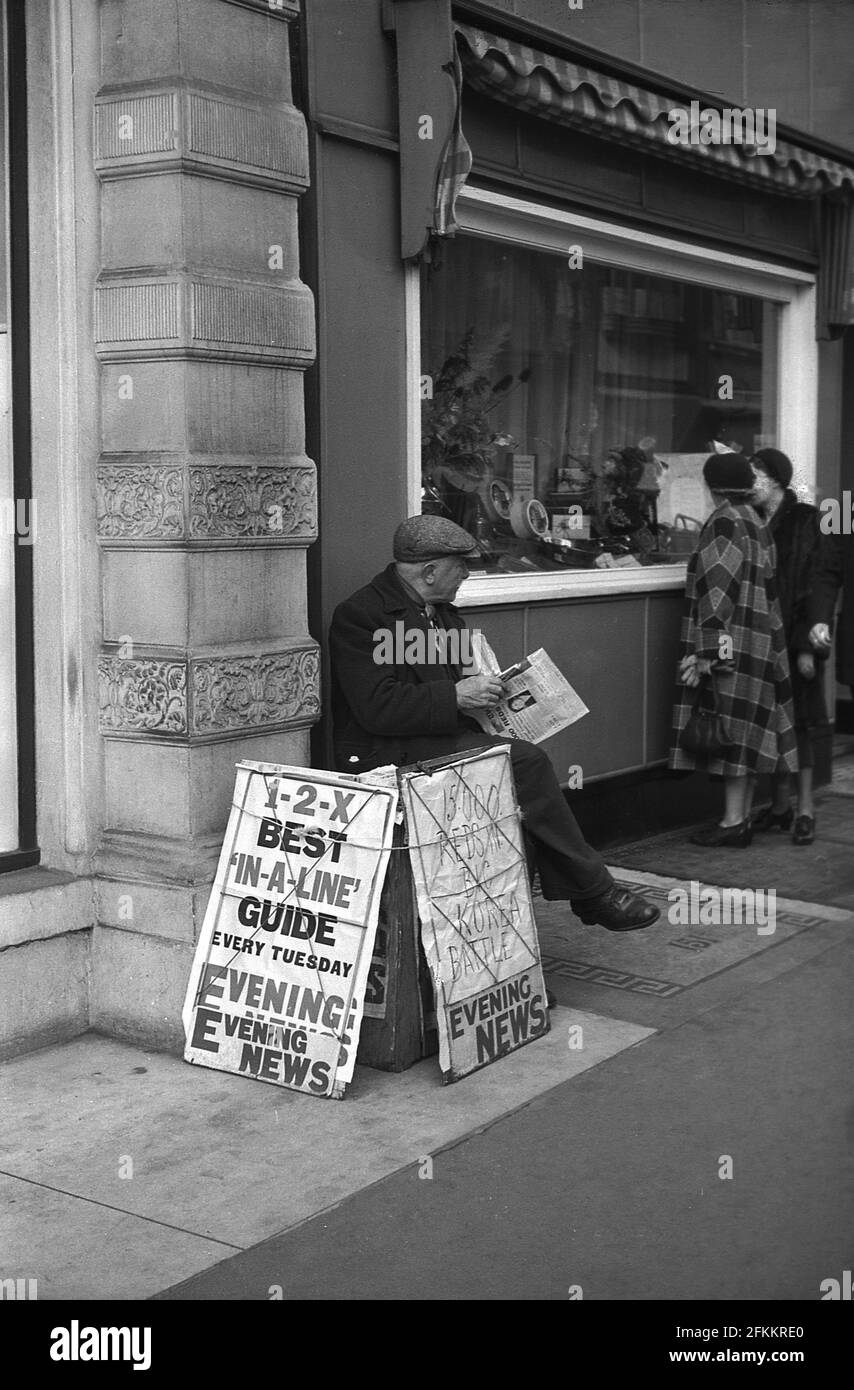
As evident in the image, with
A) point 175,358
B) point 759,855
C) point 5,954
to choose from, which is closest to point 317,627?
point 175,358

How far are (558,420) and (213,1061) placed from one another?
4205 mm

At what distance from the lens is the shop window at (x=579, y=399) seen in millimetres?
7367

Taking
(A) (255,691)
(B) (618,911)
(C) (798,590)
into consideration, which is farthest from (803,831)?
(A) (255,691)

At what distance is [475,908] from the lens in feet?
17.0

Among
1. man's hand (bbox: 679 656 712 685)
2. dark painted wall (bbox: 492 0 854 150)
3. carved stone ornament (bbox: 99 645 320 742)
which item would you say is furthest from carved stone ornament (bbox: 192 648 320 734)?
dark painted wall (bbox: 492 0 854 150)

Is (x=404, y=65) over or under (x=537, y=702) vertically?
over

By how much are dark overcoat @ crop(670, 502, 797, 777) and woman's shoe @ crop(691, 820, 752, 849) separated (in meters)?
0.34

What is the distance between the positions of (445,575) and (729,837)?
3223 millimetres

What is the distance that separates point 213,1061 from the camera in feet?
16.9

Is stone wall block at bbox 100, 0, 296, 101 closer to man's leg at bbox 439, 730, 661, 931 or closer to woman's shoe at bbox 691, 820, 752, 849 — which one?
man's leg at bbox 439, 730, 661, 931

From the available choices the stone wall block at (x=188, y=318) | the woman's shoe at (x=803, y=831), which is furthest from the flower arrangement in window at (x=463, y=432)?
the woman's shoe at (x=803, y=831)

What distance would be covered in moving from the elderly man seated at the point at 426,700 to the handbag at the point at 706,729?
2425 millimetres

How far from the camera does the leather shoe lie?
18.8ft

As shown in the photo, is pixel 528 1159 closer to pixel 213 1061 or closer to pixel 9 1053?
pixel 213 1061
